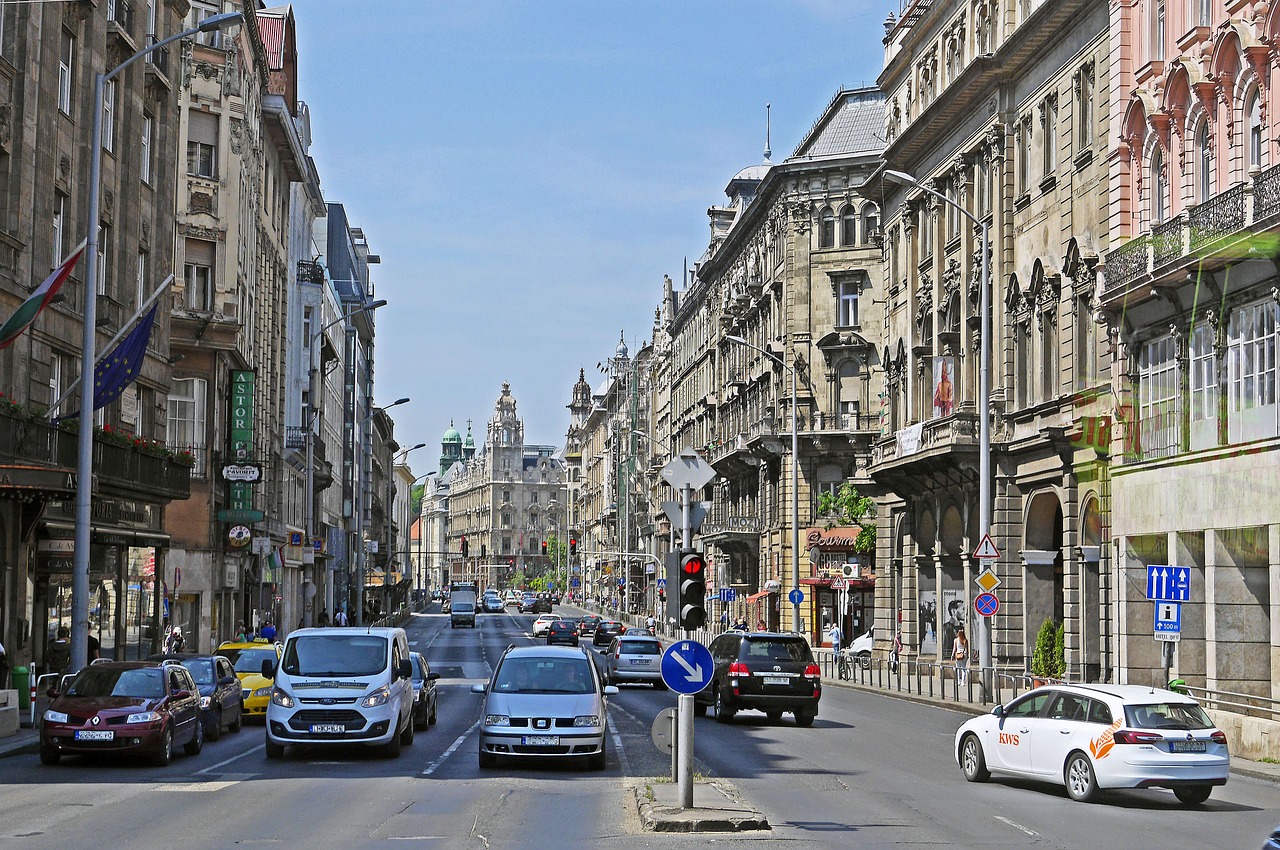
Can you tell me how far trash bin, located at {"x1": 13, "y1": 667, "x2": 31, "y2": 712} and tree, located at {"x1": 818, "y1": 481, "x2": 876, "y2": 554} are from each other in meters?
40.5

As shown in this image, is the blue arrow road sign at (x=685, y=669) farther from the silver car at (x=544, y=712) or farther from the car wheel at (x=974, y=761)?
the car wheel at (x=974, y=761)

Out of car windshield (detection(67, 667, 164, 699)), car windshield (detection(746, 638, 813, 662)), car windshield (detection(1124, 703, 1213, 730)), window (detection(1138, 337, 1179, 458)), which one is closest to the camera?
car windshield (detection(1124, 703, 1213, 730))

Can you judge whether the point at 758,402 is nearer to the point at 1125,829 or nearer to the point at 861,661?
the point at 861,661

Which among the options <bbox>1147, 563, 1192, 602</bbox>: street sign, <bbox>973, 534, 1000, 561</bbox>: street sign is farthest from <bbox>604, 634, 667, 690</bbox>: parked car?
<bbox>1147, 563, 1192, 602</bbox>: street sign

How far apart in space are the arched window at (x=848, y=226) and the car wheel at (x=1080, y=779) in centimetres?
5835

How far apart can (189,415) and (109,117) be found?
14.2m

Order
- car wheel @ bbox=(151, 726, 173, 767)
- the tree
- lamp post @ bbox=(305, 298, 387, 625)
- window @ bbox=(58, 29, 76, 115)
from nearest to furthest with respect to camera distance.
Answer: car wheel @ bbox=(151, 726, 173, 767) < window @ bbox=(58, 29, 76, 115) < the tree < lamp post @ bbox=(305, 298, 387, 625)

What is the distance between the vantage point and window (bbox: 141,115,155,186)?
4184 cm

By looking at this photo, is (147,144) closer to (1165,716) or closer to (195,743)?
(195,743)

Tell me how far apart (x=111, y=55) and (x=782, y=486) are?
4403cm

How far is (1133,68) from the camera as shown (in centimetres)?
3772

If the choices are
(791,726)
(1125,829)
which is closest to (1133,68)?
(791,726)

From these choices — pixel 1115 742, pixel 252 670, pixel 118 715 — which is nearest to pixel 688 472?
pixel 1115 742

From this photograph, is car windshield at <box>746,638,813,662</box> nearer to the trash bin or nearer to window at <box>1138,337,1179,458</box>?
window at <box>1138,337,1179,458</box>
